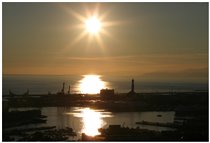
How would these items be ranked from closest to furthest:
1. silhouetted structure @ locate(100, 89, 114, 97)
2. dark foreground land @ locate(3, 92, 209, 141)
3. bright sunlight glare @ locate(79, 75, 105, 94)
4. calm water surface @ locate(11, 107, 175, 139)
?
dark foreground land @ locate(3, 92, 209, 141) → bright sunlight glare @ locate(79, 75, 105, 94) → calm water surface @ locate(11, 107, 175, 139) → silhouetted structure @ locate(100, 89, 114, 97)

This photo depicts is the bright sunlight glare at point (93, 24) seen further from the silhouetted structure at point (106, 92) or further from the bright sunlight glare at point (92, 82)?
the silhouetted structure at point (106, 92)

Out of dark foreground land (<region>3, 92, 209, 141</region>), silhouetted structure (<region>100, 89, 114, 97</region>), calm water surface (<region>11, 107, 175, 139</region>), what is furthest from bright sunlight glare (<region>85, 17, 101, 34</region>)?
silhouetted structure (<region>100, 89, 114, 97</region>)

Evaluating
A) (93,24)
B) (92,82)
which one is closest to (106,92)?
(92,82)

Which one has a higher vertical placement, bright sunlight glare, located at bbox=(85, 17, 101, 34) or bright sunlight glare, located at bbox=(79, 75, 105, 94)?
bright sunlight glare, located at bbox=(85, 17, 101, 34)

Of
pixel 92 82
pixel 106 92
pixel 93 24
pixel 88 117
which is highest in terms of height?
pixel 93 24

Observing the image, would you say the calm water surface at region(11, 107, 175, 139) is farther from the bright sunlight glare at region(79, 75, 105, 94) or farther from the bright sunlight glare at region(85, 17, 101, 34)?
the bright sunlight glare at region(85, 17, 101, 34)

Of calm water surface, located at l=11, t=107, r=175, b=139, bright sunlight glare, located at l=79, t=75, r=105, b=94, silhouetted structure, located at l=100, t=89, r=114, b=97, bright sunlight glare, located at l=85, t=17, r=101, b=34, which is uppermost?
bright sunlight glare, located at l=85, t=17, r=101, b=34

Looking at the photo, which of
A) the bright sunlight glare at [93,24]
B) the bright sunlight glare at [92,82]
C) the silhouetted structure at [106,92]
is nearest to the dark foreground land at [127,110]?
the silhouetted structure at [106,92]

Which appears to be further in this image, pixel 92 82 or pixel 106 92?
pixel 106 92

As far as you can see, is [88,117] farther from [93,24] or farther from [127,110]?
[93,24]
